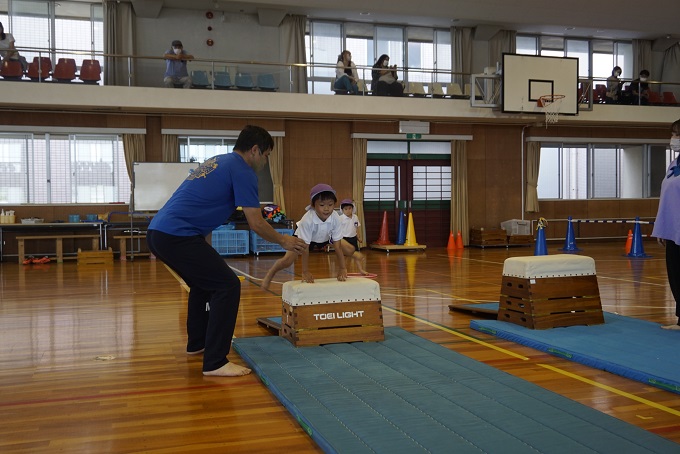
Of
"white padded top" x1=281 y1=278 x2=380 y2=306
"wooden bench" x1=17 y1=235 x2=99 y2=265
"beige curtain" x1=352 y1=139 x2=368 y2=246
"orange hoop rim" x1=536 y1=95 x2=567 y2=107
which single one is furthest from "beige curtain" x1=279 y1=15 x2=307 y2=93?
"white padded top" x1=281 y1=278 x2=380 y2=306

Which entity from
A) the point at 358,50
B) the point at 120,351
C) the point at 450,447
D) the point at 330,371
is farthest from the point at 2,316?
the point at 358,50

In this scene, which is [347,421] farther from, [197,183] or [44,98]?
[44,98]

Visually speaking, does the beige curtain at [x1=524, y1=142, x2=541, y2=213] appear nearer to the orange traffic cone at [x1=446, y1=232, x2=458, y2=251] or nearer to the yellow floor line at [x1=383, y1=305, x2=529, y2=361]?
the orange traffic cone at [x1=446, y1=232, x2=458, y2=251]

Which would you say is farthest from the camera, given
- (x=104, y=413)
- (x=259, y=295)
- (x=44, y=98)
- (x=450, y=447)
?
(x=44, y=98)

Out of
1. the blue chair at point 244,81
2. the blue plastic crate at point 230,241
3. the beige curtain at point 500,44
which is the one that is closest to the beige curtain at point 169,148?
the blue chair at point 244,81

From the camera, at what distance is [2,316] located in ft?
22.0

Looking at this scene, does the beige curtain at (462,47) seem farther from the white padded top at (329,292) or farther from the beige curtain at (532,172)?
the white padded top at (329,292)

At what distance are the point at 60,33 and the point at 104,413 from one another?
50.3 ft

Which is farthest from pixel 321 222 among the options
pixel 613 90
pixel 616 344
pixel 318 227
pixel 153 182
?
pixel 613 90

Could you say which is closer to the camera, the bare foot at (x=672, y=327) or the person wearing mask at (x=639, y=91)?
the bare foot at (x=672, y=327)

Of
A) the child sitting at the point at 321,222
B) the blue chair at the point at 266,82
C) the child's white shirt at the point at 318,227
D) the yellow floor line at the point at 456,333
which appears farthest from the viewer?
the blue chair at the point at 266,82

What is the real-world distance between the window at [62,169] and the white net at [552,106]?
10120mm

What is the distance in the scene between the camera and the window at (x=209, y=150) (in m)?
15.7

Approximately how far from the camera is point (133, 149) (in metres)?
15.1
